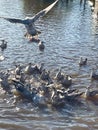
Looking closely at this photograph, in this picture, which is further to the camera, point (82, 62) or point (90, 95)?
point (82, 62)

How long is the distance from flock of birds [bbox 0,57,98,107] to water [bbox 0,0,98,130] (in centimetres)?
36

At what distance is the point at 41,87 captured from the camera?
1526 cm

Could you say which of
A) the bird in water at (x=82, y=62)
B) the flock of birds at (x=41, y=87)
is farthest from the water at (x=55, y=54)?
the flock of birds at (x=41, y=87)

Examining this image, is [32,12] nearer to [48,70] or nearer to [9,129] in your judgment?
[48,70]

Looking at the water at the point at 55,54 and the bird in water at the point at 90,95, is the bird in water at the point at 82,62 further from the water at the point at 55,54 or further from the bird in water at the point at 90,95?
the bird in water at the point at 90,95

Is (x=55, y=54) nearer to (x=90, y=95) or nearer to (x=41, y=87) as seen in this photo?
(x=41, y=87)

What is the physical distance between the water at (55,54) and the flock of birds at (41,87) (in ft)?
1.19

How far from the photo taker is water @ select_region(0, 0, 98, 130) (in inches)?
510

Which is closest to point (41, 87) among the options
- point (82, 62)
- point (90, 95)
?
point (90, 95)

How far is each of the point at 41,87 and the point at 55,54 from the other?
670 centimetres

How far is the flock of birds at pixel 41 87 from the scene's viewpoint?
14273mm

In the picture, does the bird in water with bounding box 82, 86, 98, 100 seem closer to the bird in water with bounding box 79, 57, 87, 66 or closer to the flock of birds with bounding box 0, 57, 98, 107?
the flock of birds with bounding box 0, 57, 98, 107

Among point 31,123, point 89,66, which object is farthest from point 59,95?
point 89,66

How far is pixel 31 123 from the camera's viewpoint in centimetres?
1273
